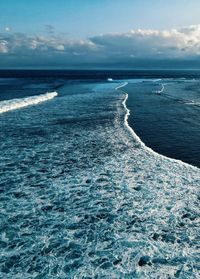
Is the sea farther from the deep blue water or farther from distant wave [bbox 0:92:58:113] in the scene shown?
distant wave [bbox 0:92:58:113]

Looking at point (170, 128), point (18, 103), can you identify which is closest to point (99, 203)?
Result: point (170, 128)

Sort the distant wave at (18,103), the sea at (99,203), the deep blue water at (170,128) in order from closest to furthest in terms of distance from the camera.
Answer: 1. the sea at (99,203)
2. the deep blue water at (170,128)
3. the distant wave at (18,103)

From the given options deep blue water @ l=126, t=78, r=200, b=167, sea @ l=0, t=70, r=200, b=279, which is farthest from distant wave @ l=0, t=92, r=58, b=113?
sea @ l=0, t=70, r=200, b=279

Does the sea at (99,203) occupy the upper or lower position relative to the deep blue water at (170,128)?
lower

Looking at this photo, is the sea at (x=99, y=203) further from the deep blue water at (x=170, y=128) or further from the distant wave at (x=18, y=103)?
the distant wave at (x=18, y=103)

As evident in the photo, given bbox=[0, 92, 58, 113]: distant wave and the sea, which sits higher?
bbox=[0, 92, 58, 113]: distant wave

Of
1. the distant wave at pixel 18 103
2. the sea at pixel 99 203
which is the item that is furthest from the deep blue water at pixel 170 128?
the distant wave at pixel 18 103

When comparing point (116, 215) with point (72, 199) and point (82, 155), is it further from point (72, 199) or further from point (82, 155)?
point (82, 155)

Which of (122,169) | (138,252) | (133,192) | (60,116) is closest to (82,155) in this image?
(122,169)

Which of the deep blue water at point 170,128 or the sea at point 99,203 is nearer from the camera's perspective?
the sea at point 99,203
